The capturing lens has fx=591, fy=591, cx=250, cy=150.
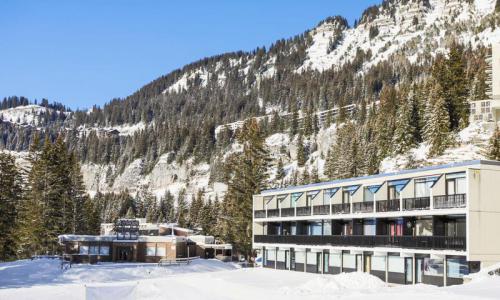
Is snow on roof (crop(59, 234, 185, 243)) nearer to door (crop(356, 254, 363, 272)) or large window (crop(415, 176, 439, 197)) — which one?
door (crop(356, 254, 363, 272))

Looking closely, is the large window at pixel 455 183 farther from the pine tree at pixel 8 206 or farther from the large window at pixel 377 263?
the pine tree at pixel 8 206

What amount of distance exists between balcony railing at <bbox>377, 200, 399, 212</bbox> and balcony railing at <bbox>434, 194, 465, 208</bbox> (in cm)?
460

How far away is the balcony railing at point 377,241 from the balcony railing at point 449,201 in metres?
2.02

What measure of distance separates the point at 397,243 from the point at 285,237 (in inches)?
678

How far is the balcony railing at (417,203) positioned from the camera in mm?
39625

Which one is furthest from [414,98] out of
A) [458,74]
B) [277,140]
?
[277,140]

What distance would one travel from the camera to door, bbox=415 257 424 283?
40375 mm

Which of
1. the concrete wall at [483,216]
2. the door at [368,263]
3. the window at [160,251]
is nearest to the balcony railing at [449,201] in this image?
the concrete wall at [483,216]

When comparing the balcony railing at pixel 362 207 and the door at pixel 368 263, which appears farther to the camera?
the balcony railing at pixel 362 207

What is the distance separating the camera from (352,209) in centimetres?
4819

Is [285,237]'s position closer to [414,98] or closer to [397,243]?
[397,243]

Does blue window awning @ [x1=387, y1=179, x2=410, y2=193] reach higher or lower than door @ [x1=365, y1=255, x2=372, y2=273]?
higher

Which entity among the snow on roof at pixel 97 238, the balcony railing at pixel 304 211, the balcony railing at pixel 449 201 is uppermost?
the balcony railing at pixel 449 201

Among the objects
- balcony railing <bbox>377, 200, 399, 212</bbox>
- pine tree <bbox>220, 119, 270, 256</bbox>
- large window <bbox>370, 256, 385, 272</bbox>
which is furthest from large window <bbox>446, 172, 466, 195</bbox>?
pine tree <bbox>220, 119, 270, 256</bbox>
